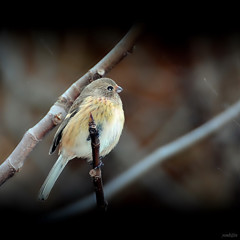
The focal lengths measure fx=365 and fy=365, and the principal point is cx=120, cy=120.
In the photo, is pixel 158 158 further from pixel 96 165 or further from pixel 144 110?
pixel 144 110

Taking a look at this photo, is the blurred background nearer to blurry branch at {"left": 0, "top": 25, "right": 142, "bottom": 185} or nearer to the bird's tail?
the bird's tail

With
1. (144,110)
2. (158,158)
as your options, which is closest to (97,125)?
(158,158)

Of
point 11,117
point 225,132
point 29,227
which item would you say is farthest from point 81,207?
point 225,132

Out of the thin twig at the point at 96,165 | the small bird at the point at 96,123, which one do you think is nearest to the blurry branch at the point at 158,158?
the small bird at the point at 96,123

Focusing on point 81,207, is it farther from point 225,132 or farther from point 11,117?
point 225,132

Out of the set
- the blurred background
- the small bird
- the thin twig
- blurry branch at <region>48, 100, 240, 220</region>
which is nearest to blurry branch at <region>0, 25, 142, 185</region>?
the thin twig
